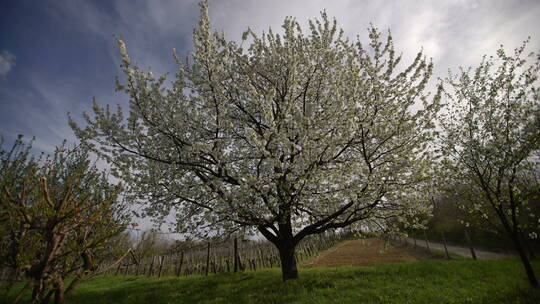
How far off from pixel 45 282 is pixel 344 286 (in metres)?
9.36

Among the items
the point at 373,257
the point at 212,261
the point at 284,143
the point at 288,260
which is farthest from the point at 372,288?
the point at 212,261

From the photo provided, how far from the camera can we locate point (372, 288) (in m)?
8.88

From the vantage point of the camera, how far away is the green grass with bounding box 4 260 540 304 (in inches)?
305

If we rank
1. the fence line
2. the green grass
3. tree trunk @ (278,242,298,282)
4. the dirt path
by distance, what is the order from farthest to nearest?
1. the fence line
2. the dirt path
3. tree trunk @ (278,242,298,282)
4. the green grass

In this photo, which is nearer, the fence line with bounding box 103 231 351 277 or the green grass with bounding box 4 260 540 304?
the green grass with bounding box 4 260 540 304

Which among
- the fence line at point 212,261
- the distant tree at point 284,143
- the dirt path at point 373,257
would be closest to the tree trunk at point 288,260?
the distant tree at point 284,143

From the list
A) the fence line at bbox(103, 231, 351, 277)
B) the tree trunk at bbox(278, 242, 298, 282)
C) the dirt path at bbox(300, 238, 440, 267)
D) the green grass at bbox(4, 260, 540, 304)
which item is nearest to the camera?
the green grass at bbox(4, 260, 540, 304)

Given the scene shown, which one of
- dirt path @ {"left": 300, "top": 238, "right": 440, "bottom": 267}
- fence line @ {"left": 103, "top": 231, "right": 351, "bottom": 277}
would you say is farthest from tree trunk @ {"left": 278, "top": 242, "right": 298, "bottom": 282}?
fence line @ {"left": 103, "top": 231, "right": 351, "bottom": 277}

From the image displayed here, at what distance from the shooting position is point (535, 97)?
8.76m

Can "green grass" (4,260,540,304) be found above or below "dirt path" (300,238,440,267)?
below

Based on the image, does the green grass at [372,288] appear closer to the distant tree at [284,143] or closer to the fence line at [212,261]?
the distant tree at [284,143]

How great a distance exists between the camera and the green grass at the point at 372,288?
25.4 ft

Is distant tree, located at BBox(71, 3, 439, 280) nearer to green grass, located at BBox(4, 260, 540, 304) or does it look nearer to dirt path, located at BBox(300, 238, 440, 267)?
green grass, located at BBox(4, 260, 540, 304)

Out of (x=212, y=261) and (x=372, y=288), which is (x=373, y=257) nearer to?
(x=212, y=261)
